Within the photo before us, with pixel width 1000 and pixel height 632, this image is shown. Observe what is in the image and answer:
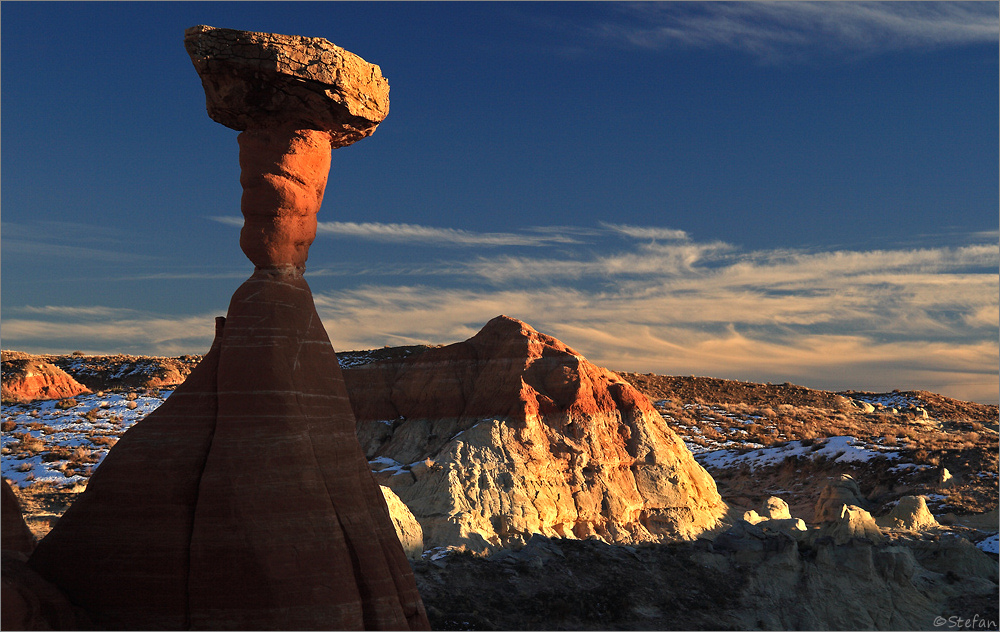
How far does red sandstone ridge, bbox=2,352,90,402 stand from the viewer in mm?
57969

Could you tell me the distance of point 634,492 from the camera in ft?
96.9

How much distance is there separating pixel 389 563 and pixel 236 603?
9.23ft

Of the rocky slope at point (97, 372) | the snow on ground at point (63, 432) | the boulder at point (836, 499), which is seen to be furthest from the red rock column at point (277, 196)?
the rocky slope at point (97, 372)

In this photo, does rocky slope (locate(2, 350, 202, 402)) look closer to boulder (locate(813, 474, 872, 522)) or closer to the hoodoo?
boulder (locate(813, 474, 872, 522))

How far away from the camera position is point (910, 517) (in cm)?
3431

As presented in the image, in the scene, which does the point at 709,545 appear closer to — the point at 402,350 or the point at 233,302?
the point at 233,302

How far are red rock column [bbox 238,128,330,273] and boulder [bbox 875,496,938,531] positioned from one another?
30878mm

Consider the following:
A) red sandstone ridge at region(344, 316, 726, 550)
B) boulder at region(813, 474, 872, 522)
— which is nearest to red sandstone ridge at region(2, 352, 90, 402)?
red sandstone ridge at region(344, 316, 726, 550)

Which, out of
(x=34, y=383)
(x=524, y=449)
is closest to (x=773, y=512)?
(x=524, y=449)

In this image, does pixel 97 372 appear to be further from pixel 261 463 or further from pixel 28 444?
pixel 261 463

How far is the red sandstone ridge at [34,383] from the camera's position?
58.0 m

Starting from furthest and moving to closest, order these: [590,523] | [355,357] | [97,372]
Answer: [355,357], [97,372], [590,523]

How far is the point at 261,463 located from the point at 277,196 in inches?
201

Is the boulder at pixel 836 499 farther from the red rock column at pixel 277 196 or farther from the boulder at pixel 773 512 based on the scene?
the red rock column at pixel 277 196
